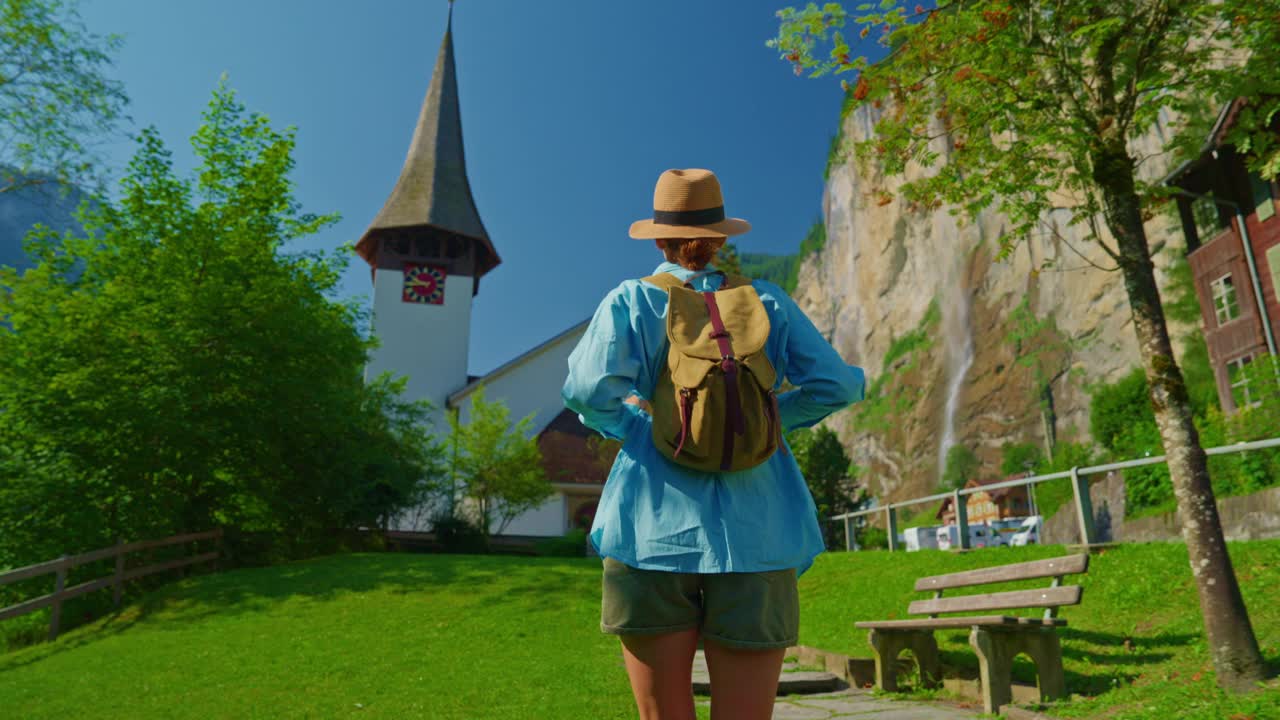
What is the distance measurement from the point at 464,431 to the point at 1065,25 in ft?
87.4

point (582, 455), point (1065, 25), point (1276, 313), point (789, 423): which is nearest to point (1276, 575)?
point (1065, 25)

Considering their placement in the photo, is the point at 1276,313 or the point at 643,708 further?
the point at 1276,313

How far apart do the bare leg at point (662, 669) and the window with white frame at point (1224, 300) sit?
27.0 metres

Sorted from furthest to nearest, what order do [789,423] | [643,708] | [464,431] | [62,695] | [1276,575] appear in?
[464,431] → [62,695] → [1276,575] → [789,423] → [643,708]

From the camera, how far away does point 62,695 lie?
772cm

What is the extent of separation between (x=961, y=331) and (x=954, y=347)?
1.21m

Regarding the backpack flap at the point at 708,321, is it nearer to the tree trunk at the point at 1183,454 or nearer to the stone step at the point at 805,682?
the tree trunk at the point at 1183,454

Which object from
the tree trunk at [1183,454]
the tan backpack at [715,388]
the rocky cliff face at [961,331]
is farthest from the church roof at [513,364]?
the tan backpack at [715,388]

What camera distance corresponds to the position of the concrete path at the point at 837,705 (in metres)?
4.88

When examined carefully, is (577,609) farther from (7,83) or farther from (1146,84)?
(7,83)

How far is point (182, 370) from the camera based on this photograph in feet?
49.1

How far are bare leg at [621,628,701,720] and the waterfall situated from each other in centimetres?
5611

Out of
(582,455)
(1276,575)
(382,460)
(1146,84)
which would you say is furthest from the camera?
(582,455)

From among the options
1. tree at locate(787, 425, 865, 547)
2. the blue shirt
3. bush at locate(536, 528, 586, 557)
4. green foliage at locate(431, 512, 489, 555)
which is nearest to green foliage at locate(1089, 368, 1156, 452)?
tree at locate(787, 425, 865, 547)
